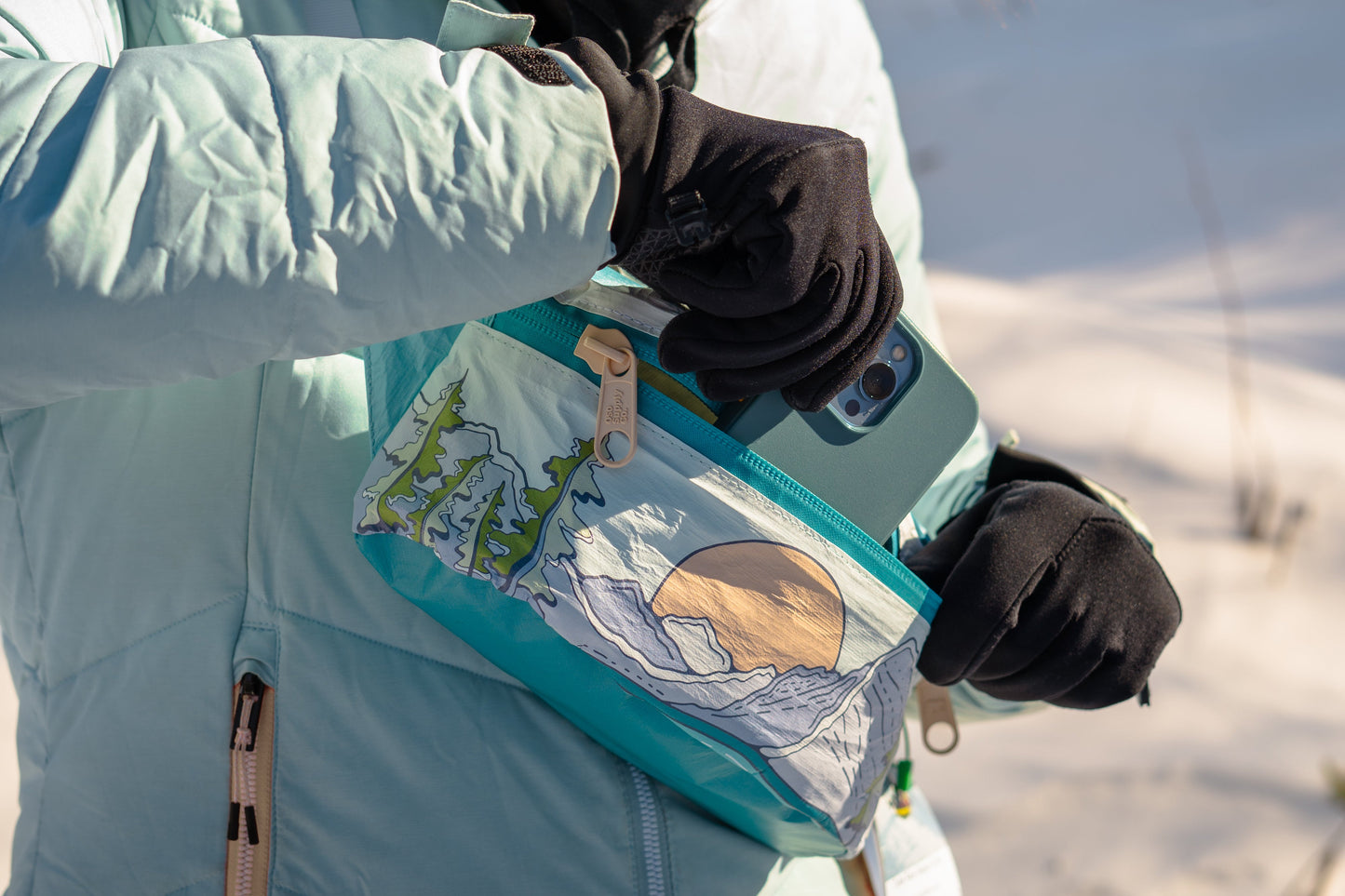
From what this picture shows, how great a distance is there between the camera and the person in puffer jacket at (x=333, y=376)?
501mm

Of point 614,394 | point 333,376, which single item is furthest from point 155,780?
point 614,394

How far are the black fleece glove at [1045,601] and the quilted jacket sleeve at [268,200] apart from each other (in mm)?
382

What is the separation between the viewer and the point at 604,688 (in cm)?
71

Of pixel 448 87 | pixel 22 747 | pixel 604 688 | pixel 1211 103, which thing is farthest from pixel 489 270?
pixel 1211 103

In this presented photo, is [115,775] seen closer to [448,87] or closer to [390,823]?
[390,823]

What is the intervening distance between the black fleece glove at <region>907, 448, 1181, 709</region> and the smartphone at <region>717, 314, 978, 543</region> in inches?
3.4

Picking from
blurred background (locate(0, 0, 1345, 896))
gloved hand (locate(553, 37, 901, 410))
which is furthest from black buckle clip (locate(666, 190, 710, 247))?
blurred background (locate(0, 0, 1345, 896))

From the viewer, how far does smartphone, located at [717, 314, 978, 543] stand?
68 cm

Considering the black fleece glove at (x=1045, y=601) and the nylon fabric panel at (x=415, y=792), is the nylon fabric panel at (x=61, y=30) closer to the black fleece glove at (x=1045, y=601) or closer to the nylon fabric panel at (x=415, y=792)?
the nylon fabric panel at (x=415, y=792)

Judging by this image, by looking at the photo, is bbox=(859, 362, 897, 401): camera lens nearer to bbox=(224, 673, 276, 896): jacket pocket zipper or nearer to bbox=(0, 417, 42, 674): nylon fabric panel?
bbox=(224, 673, 276, 896): jacket pocket zipper

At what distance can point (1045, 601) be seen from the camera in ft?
2.47

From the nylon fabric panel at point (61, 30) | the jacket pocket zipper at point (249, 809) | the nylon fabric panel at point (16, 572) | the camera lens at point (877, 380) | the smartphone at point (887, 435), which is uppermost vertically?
the nylon fabric panel at point (61, 30)

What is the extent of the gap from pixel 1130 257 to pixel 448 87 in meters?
2.31

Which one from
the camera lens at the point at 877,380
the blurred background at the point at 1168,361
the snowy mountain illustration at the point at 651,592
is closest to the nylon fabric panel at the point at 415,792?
the snowy mountain illustration at the point at 651,592
